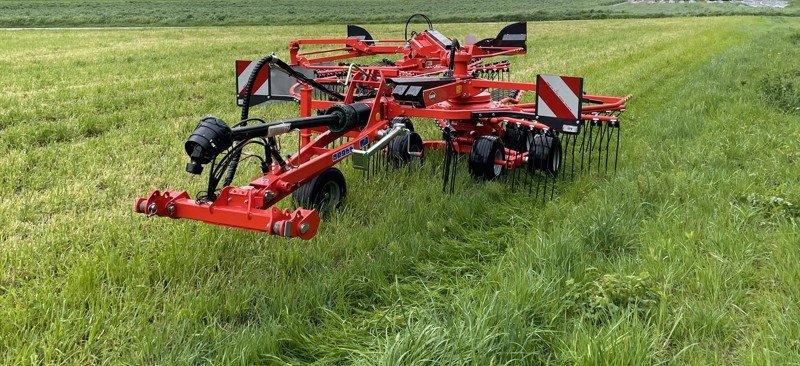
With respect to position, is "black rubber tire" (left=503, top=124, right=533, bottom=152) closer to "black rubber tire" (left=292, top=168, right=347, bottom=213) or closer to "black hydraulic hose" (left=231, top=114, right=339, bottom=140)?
"black rubber tire" (left=292, top=168, right=347, bottom=213)

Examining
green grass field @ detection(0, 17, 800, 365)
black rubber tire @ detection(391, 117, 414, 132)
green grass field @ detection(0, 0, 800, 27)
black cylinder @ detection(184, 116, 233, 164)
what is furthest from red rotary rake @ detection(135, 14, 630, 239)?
green grass field @ detection(0, 0, 800, 27)

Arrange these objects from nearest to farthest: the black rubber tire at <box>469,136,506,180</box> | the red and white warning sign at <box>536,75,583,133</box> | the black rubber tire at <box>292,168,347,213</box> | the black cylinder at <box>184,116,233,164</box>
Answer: the black cylinder at <box>184,116,233,164</box> → the black rubber tire at <box>292,168,347,213</box> → the red and white warning sign at <box>536,75,583,133</box> → the black rubber tire at <box>469,136,506,180</box>

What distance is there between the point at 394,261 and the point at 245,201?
948mm

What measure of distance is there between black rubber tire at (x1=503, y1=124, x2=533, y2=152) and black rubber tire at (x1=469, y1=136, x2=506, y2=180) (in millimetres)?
279

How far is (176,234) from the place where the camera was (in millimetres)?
3768

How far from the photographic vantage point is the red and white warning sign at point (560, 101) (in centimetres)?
441

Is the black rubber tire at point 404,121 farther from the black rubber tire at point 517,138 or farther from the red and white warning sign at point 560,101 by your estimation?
the red and white warning sign at point 560,101

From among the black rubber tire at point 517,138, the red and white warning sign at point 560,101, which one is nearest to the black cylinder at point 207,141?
the red and white warning sign at point 560,101


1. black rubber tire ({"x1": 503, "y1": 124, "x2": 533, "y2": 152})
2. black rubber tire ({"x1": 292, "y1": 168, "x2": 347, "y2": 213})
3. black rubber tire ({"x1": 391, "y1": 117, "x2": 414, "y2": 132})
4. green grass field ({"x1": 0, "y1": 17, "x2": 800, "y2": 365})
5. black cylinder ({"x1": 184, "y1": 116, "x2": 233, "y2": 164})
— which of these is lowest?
green grass field ({"x1": 0, "y1": 17, "x2": 800, "y2": 365})

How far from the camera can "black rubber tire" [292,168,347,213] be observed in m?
4.09

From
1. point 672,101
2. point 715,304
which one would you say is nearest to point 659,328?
point 715,304

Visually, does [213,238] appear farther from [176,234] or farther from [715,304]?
[715,304]

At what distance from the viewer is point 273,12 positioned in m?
47.5

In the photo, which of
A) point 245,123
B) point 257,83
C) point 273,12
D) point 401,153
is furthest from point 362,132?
point 273,12
